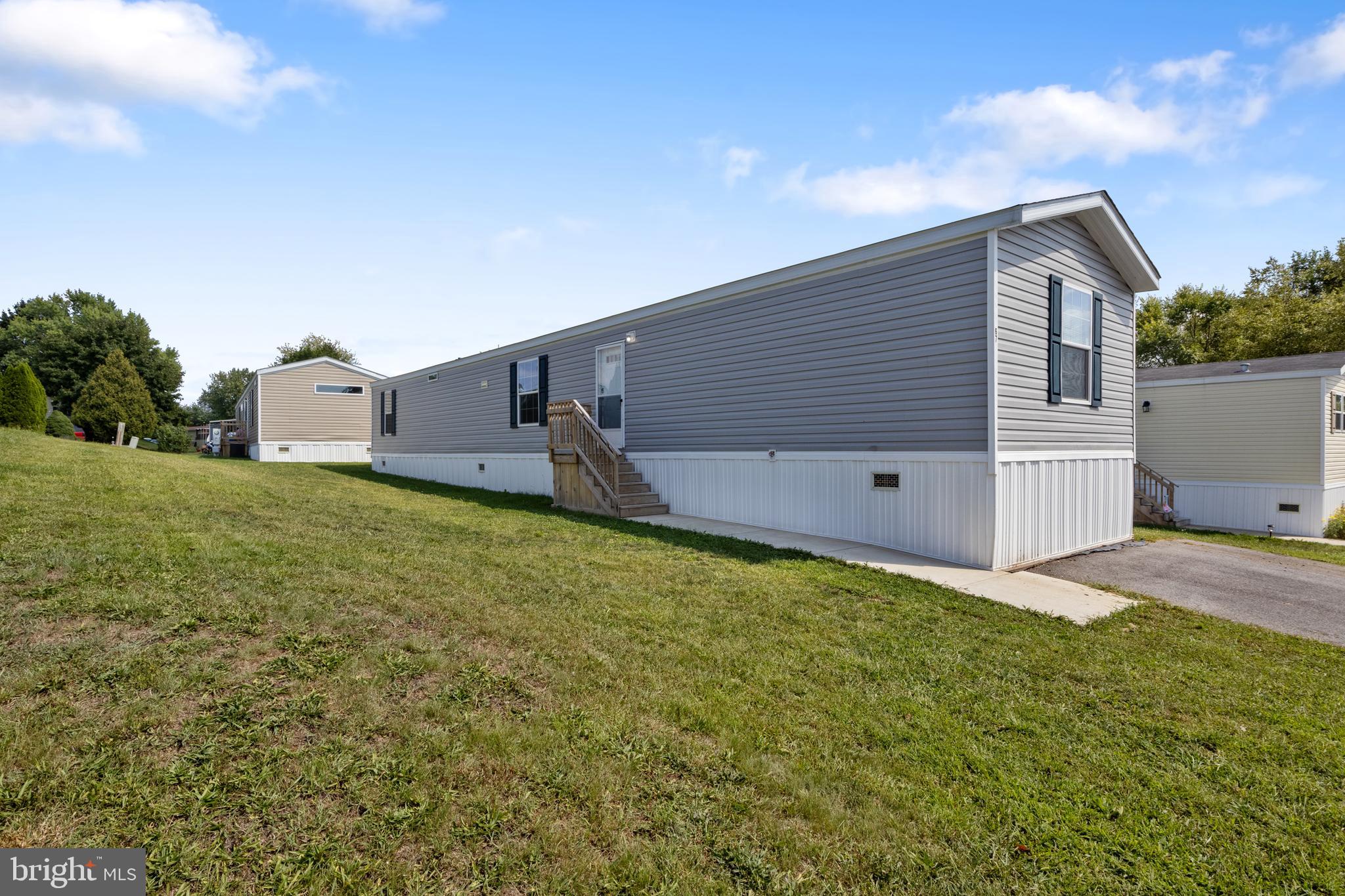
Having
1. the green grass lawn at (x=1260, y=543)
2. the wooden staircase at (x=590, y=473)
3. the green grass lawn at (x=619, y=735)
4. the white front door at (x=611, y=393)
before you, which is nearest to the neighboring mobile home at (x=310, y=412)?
the white front door at (x=611, y=393)

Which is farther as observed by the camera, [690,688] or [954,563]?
[954,563]

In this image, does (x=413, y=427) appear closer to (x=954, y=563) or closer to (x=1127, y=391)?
(x=954, y=563)

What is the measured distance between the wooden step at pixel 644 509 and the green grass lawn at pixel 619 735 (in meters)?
4.86

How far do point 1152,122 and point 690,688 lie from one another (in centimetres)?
1590

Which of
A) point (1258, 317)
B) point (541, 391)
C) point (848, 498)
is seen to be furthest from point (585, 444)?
point (1258, 317)

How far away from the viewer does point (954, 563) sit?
719cm

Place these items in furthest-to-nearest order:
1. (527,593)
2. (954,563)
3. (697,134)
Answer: (697,134) < (954,563) < (527,593)

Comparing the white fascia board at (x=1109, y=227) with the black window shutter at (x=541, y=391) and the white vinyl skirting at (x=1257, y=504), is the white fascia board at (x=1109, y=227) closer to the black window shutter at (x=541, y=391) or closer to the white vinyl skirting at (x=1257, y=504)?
the white vinyl skirting at (x=1257, y=504)

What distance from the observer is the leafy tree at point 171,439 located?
24.9 metres

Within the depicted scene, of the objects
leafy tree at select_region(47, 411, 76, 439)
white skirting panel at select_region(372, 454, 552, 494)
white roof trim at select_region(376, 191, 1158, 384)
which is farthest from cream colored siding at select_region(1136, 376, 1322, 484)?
leafy tree at select_region(47, 411, 76, 439)

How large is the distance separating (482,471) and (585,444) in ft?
17.5

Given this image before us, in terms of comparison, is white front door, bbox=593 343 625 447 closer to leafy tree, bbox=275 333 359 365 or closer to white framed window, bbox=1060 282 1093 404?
white framed window, bbox=1060 282 1093 404

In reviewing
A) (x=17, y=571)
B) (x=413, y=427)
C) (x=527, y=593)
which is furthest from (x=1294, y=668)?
(x=413, y=427)

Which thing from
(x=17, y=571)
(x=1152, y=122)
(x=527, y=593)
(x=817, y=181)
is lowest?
(x=527, y=593)
